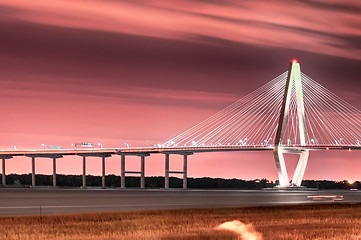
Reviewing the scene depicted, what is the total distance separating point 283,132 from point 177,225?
76.8 m

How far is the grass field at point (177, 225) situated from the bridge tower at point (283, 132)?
221 ft

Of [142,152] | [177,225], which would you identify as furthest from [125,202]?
[142,152]

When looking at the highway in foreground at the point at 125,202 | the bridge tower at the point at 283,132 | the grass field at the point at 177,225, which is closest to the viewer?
the grass field at the point at 177,225

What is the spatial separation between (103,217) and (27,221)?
3022mm

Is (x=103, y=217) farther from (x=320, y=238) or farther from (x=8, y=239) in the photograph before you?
(x=320, y=238)

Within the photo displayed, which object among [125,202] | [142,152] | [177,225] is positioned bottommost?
[125,202]

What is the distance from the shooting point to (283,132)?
98.4 m

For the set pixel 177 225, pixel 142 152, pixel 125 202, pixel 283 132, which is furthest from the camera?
pixel 142 152

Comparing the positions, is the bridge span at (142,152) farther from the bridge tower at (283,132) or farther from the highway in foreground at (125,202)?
the highway in foreground at (125,202)

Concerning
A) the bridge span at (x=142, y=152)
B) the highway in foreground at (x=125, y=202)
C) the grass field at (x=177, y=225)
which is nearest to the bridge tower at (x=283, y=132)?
the bridge span at (x=142, y=152)

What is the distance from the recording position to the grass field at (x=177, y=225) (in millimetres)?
19766

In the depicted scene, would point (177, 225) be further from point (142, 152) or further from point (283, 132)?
point (142, 152)

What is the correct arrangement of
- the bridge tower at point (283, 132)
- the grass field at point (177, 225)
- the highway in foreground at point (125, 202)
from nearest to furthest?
1. the grass field at point (177, 225)
2. the highway in foreground at point (125, 202)
3. the bridge tower at point (283, 132)

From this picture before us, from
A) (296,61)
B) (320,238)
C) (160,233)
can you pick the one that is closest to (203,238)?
(160,233)
